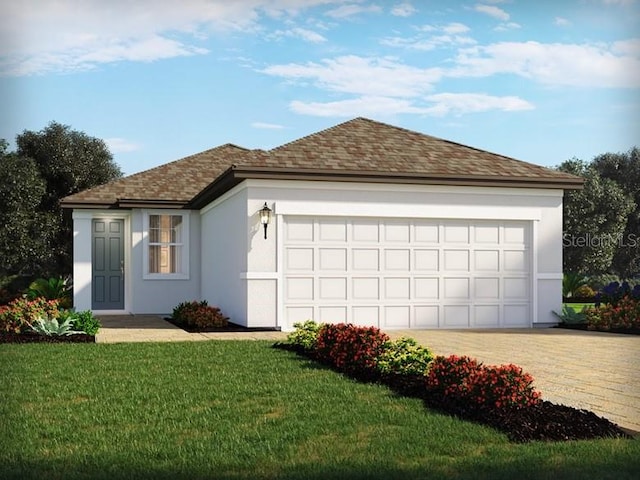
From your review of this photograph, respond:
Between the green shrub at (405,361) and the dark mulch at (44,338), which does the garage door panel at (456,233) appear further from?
the green shrub at (405,361)

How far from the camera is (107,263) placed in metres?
19.0

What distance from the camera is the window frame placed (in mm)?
18312

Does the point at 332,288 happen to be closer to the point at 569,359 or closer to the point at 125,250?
the point at 569,359

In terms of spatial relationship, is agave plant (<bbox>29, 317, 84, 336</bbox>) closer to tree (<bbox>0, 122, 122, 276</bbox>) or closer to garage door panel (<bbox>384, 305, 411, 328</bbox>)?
garage door panel (<bbox>384, 305, 411, 328</bbox>)

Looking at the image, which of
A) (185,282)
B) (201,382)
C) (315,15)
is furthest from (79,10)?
(185,282)

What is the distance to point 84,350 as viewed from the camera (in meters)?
10.2

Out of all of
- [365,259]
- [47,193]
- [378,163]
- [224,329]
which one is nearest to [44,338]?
[224,329]

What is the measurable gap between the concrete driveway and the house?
36.7 inches

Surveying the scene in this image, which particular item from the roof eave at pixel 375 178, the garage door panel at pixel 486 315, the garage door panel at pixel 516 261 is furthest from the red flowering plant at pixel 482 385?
the garage door panel at pixel 516 261

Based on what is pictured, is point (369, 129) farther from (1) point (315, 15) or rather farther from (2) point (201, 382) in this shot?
(1) point (315, 15)

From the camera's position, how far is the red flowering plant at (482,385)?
5.91 metres

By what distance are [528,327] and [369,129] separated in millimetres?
4815

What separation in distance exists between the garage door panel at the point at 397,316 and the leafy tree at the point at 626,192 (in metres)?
21.2

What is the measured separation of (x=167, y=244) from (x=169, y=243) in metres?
0.05
